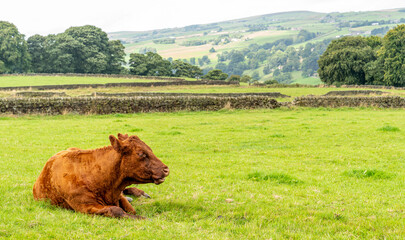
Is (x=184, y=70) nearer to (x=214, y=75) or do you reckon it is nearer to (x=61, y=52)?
(x=214, y=75)

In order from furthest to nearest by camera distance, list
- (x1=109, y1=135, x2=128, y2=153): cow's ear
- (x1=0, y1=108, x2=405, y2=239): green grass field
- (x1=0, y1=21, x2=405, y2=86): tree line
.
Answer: (x1=0, y1=21, x2=405, y2=86): tree line
(x1=109, y1=135, x2=128, y2=153): cow's ear
(x1=0, y1=108, x2=405, y2=239): green grass field

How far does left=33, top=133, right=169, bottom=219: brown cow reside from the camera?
6086mm

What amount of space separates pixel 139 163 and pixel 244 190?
291 centimetres

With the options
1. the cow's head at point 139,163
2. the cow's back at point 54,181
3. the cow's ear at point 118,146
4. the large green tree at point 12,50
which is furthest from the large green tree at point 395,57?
the large green tree at point 12,50

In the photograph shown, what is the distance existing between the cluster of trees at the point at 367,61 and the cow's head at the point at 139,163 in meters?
69.3

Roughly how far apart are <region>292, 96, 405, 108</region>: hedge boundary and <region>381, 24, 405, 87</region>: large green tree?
36.1m

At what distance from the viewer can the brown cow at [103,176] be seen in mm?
6086

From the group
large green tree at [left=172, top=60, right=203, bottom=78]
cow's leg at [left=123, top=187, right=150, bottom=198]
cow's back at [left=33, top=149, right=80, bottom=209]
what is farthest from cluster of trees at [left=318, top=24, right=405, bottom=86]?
cow's back at [left=33, top=149, right=80, bottom=209]

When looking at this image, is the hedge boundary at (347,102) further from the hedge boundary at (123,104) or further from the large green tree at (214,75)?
the large green tree at (214,75)

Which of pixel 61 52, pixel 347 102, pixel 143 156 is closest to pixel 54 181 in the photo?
pixel 143 156

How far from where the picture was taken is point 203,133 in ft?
58.7

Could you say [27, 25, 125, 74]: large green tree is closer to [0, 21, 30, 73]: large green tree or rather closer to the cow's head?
[0, 21, 30, 73]: large green tree

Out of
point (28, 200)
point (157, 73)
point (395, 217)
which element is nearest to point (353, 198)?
point (395, 217)

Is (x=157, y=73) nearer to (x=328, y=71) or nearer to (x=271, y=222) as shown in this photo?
(x=328, y=71)
